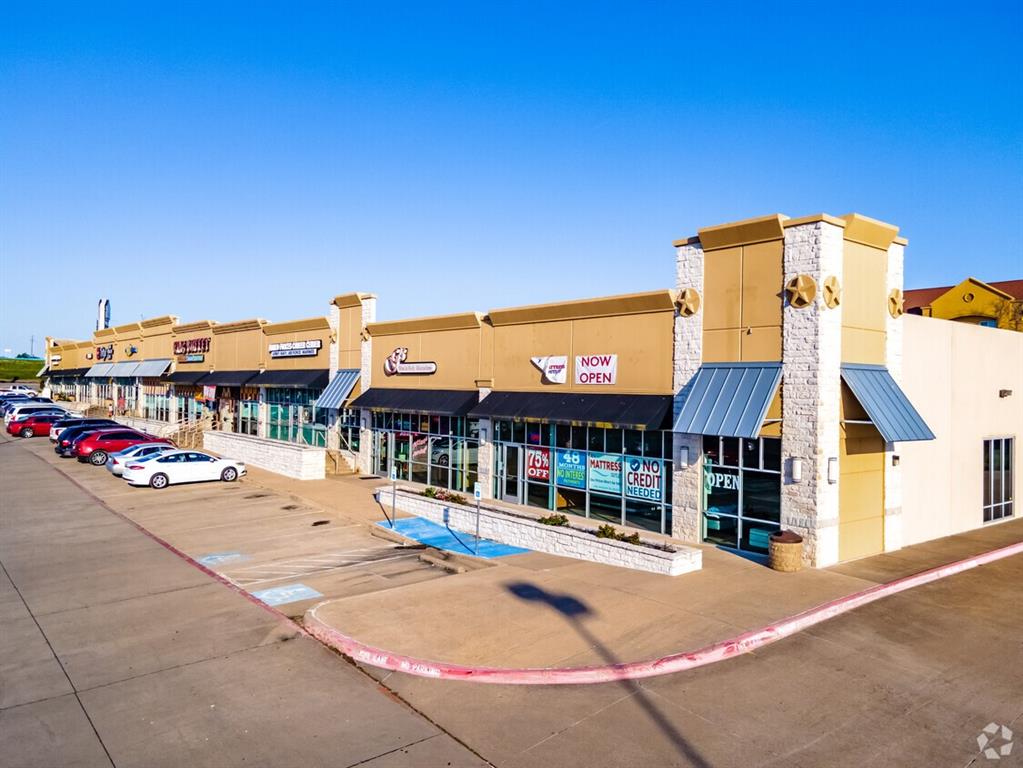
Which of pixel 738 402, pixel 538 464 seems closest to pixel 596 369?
pixel 538 464

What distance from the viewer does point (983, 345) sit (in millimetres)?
21922

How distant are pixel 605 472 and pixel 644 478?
1.50m

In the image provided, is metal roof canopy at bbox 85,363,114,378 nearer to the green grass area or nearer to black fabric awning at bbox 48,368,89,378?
black fabric awning at bbox 48,368,89,378

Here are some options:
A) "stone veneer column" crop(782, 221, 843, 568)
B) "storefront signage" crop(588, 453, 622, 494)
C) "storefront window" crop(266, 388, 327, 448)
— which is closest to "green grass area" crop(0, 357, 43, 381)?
"storefront window" crop(266, 388, 327, 448)

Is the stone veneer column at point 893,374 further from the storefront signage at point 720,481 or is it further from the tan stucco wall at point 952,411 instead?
the storefront signage at point 720,481

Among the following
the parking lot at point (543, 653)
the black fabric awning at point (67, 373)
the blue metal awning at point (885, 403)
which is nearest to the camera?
the parking lot at point (543, 653)

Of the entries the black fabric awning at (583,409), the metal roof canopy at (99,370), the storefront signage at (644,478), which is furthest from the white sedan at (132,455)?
the metal roof canopy at (99,370)

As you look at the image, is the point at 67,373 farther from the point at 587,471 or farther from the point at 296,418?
the point at 587,471

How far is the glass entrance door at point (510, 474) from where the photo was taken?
78.6 feet

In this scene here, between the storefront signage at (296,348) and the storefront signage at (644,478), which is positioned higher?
the storefront signage at (296,348)

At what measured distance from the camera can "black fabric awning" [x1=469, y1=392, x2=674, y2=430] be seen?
19000mm

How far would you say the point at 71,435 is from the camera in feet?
122

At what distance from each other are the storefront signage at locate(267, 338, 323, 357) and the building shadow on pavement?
79.2 feet

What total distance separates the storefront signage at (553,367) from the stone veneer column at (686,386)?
4.36m
